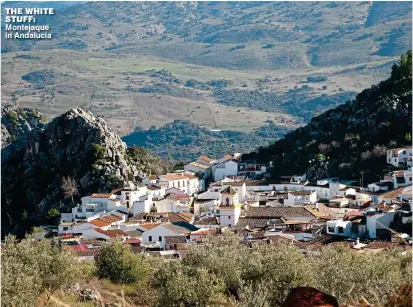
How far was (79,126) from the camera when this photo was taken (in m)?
55.7

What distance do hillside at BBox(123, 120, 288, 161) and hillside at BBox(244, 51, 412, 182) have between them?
6095 centimetres

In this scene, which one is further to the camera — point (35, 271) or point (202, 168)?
point (202, 168)

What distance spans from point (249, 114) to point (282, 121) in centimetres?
909

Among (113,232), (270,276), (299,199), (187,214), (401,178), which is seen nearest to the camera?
(270,276)

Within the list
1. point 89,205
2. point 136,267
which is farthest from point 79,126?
point 136,267

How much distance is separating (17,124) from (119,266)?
55.4 m

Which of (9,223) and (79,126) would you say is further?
(79,126)

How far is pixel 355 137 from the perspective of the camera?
55.2 meters

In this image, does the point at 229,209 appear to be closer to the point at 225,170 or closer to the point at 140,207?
the point at 140,207

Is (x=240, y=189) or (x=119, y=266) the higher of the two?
(x=240, y=189)

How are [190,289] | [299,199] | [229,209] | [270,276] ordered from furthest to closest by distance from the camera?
[299,199] < [229,209] < [270,276] < [190,289]

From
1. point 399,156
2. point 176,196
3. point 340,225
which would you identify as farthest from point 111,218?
point 399,156

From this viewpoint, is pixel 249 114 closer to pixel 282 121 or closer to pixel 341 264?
pixel 282 121

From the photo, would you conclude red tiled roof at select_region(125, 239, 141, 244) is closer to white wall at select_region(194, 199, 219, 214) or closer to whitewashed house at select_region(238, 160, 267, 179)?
white wall at select_region(194, 199, 219, 214)
